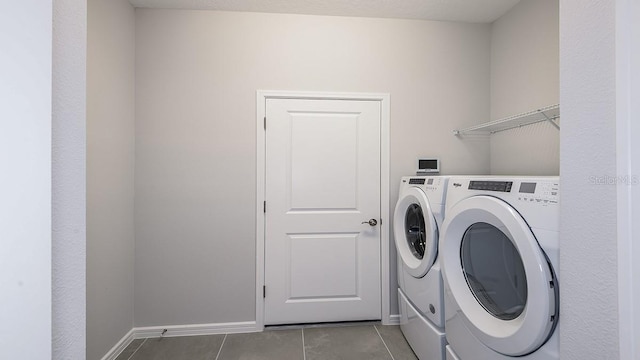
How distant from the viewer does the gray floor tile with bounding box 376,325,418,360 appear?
1.65 m

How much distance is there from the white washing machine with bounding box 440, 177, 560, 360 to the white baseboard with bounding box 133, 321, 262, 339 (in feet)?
4.62

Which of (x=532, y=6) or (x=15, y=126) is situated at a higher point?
(x=532, y=6)

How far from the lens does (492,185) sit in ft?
3.38

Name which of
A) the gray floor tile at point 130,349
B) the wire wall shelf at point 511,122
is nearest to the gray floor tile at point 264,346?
the gray floor tile at point 130,349

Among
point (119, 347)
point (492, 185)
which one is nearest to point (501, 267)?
point (492, 185)

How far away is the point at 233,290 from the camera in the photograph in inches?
75.9

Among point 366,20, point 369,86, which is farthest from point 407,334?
point 366,20

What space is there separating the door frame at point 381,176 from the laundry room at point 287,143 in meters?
0.01

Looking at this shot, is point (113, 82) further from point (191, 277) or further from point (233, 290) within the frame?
point (233, 290)

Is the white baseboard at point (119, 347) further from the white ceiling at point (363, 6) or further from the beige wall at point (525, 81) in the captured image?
the beige wall at point (525, 81)

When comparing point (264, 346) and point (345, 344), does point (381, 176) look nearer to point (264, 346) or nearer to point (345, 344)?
point (345, 344)

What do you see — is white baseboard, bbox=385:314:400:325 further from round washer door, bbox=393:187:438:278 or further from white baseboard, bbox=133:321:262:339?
white baseboard, bbox=133:321:262:339

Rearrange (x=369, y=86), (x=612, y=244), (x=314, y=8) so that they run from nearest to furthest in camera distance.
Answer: (x=612, y=244) → (x=314, y=8) → (x=369, y=86)

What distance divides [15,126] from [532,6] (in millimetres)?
2684
